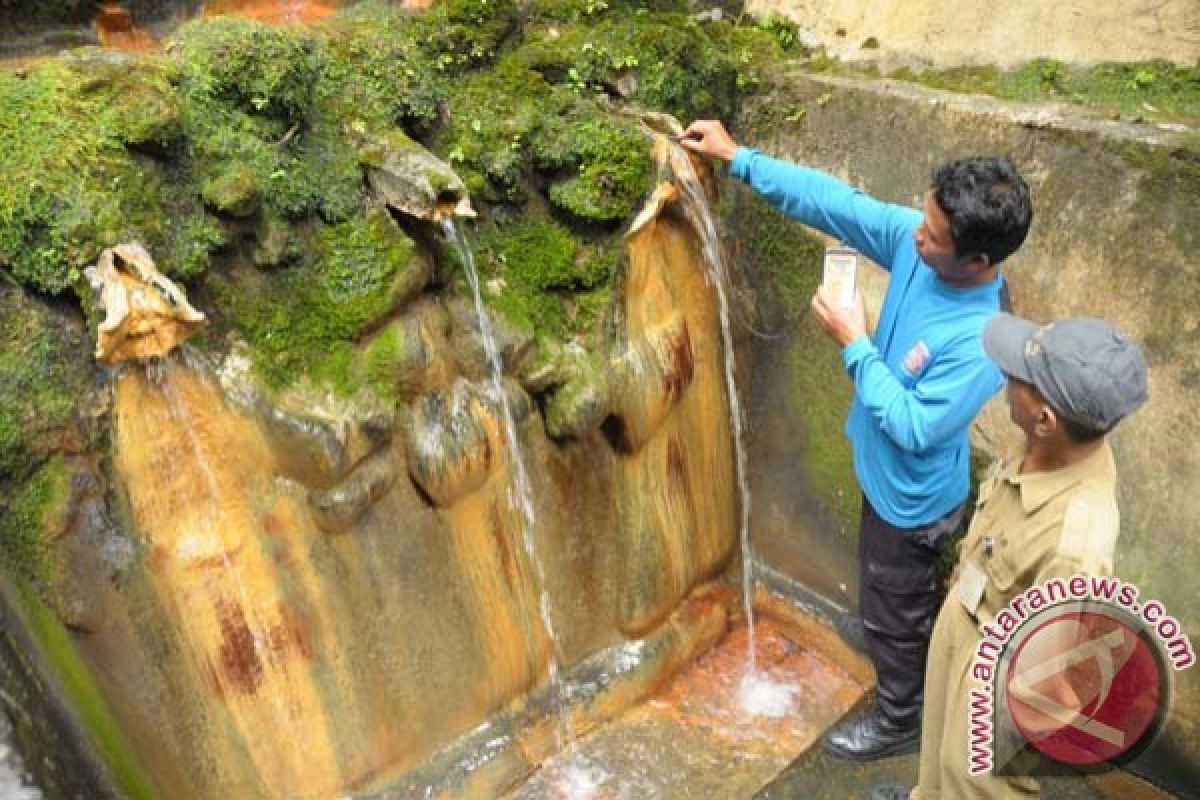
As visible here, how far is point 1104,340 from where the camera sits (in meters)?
2.14

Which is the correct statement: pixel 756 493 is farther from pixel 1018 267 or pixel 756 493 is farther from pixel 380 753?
pixel 380 753

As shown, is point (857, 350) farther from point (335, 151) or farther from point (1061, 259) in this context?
point (335, 151)

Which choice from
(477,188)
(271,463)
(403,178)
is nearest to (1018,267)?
(477,188)

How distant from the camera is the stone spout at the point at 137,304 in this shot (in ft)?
9.32

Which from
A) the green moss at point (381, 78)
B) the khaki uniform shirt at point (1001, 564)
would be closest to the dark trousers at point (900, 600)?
the khaki uniform shirt at point (1001, 564)

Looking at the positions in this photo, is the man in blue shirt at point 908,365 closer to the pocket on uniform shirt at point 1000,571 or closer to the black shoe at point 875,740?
the black shoe at point 875,740

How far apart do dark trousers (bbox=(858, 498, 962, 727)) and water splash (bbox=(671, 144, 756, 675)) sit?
105cm

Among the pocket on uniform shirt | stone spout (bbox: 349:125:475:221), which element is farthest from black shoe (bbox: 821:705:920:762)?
stone spout (bbox: 349:125:475:221)

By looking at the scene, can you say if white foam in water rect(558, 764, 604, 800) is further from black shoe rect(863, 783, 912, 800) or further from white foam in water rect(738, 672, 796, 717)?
black shoe rect(863, 783, 912, 800)

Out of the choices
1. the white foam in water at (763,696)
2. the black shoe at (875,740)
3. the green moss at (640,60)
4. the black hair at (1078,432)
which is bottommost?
the white foam in water at (763,696)

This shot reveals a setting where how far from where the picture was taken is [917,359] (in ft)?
9.47

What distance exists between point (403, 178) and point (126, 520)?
1444 millimetres

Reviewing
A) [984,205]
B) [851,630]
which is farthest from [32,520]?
[851,630]

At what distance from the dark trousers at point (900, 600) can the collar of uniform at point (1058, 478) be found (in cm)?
95
